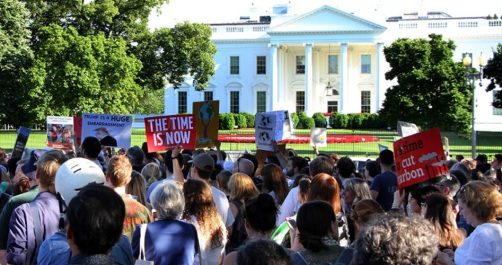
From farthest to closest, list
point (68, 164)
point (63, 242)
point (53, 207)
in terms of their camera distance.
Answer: point (53, 207), point (68, 164), point (63, 242)

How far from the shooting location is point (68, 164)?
430 cm

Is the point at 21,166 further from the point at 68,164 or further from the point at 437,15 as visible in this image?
the point at 437,15

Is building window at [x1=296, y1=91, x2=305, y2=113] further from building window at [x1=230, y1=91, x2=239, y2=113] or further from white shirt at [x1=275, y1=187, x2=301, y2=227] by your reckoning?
white shirt at [x1=275, y1=187, x2=301, y2=227]

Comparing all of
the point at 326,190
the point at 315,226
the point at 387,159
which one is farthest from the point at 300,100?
the point at 315,226

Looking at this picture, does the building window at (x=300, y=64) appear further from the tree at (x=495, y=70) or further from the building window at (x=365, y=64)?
the tree at (x=495, y=70)

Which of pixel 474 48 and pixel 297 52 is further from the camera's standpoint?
pixel 297 52

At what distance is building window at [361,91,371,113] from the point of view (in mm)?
70812

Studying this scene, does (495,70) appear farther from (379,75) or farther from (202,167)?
(202,167)

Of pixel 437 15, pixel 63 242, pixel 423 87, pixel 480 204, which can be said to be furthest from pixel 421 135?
pixel 437 15

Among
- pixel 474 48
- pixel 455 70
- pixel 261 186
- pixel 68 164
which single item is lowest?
pixel 261 186

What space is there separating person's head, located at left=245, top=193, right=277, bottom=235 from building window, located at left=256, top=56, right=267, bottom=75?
228 feet

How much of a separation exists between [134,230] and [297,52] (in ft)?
228

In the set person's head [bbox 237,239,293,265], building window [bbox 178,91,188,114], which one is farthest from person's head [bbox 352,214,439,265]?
building window [bbox 178,91,188,114]

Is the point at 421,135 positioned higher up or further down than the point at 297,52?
further down
